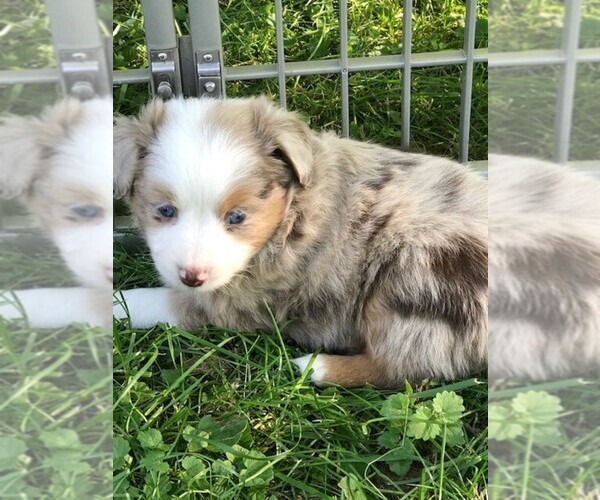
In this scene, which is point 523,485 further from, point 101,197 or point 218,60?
point 218,60

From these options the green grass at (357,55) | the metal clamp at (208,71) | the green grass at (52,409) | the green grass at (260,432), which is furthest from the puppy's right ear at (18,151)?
the green grass at (357,55)

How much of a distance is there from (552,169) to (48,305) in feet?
2.25

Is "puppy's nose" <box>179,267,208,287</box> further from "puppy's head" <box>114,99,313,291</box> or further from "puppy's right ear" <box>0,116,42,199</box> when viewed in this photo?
"puppy's right ear" <box>0,116,42,199</box>

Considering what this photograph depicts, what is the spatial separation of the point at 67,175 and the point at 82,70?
0.12 m

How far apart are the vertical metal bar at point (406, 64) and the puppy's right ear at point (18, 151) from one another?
2734 mm

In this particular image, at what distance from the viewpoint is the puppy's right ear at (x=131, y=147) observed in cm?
275

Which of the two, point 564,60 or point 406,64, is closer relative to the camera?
point 564,60

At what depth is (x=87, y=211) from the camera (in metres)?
0.93

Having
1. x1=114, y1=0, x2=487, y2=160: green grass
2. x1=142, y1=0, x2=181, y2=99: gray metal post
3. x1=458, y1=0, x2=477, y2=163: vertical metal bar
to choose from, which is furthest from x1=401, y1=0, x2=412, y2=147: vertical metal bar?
x1=142, y1=0, x2=181, y2=99: gray metal post

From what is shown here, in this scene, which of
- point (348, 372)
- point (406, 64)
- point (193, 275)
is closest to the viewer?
point (193, 275)

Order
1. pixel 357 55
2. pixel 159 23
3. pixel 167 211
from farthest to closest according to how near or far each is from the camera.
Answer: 1. pixel 357 55
2. pixel 159 23
3. pixel 167 211

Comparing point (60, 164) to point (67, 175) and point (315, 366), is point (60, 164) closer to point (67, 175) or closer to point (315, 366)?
point (67, 175)

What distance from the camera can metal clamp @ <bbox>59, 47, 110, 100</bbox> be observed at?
889 mm

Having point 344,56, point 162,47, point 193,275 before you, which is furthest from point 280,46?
point 193,275
